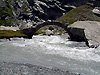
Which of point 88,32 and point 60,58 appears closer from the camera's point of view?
point 60,58

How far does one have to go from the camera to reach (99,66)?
64.0ft

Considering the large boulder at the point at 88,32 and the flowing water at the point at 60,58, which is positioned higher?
the flowing water at the point at 60,58

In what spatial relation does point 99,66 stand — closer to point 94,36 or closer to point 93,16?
point 94,36

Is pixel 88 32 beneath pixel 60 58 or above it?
beneath

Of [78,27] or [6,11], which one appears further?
[6,11]

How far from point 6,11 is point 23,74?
16802 cm

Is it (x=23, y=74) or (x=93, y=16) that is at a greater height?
(x=23, y=74)

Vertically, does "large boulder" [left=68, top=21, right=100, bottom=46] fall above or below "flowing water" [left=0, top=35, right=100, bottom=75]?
below

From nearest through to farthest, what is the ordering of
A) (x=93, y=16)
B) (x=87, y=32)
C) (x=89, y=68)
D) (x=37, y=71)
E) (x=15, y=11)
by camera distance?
(x=37, y=71) < (x=89, y=68) < (x=87, y=32) < (x=93, y=16) < (x=15, y=11)

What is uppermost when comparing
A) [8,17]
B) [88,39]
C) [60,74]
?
[60,74]

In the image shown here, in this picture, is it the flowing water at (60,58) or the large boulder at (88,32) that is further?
the large boulder at (88,32)

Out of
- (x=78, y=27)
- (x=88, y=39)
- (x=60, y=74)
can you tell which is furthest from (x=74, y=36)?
(x=60, y=74)

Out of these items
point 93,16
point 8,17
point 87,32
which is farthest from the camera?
point 8,17

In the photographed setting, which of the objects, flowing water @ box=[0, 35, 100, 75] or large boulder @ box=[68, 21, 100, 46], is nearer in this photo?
flowing water @ box=[0, 35, 100, 75]
